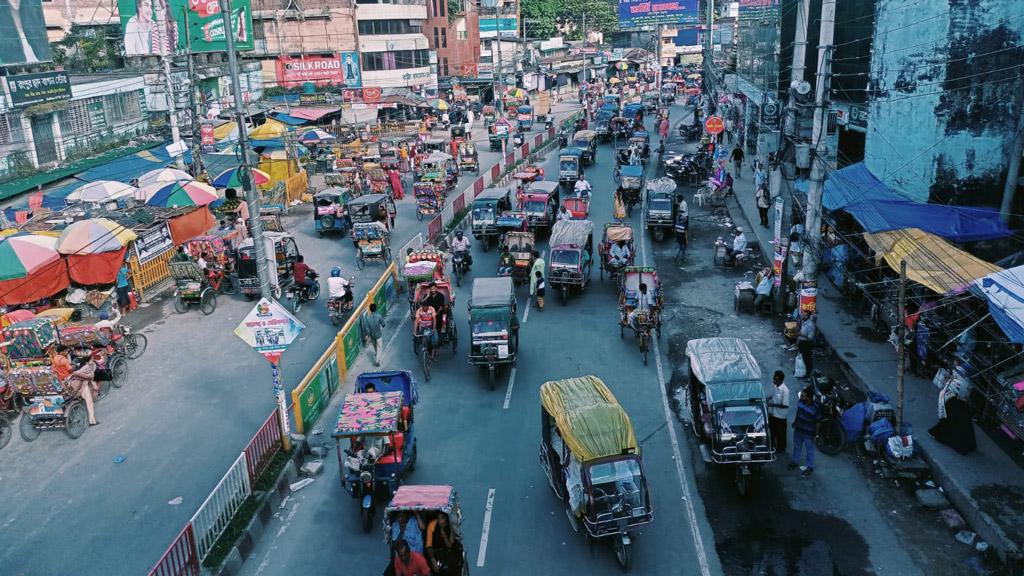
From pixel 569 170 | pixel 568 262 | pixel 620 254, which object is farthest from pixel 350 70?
pixel 568 262

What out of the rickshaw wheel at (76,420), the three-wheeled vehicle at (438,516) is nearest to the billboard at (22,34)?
the rickshaw wheel at (76,420)

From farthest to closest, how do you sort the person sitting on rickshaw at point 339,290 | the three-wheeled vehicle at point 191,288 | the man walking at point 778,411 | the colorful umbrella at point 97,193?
the colorful umbrella at point 97,193, the three-wheeled vehicle at point 191,288, the person sitting on rickshaw at point 339,290, the man walking at point 778,411

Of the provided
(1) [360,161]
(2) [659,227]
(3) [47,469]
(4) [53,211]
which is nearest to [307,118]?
(1) [360,161]

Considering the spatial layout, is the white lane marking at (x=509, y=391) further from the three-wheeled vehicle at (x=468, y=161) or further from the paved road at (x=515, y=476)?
the three-wheeled vehicle at (x=468, y=161)

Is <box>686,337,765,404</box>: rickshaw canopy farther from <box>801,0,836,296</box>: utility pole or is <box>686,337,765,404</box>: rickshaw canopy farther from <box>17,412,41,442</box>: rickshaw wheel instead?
<box>17,412,41,442</box>: rickshaw wheel

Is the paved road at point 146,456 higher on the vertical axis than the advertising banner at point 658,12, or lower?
lower

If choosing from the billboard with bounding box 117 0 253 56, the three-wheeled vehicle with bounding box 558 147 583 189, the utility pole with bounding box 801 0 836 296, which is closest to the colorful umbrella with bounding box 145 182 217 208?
the billboard with bounding box 117 0 253 56
